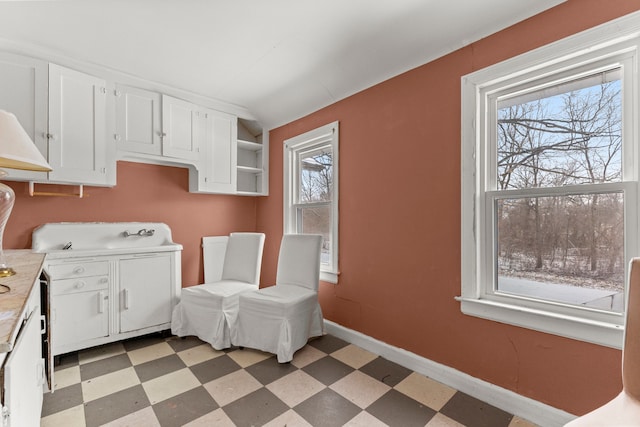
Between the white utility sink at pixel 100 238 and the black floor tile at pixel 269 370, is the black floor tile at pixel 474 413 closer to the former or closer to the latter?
the black floor tile at pixel 269 370

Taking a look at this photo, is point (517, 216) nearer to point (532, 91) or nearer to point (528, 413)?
point (532, 91)

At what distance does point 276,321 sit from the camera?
2322 millimetres

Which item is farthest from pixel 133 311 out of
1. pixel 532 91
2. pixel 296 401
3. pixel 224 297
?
pixel 532 91

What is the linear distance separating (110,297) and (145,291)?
0.26m

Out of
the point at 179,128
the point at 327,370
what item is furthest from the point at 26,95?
the point at 327,370

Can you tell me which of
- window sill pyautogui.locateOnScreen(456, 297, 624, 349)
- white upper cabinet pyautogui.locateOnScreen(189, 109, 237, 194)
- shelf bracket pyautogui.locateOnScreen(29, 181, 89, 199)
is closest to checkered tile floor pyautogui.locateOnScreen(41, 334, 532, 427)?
window sill pyautogui.locateOnScreen(456, 297, 624, 349)

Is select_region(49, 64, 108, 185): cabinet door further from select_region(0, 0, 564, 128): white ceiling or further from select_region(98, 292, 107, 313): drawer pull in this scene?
select_region(98, 292, 107, 313): drawer pull

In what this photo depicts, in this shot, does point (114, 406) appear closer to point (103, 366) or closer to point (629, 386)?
point (103, 366)

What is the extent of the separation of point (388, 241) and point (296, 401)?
1.32m

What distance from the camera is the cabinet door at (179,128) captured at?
2848mm

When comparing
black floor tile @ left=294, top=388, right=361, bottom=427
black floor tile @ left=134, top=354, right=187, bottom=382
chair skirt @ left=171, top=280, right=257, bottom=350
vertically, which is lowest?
black floor tile @ left=294, top=388, right=361, bottom=427

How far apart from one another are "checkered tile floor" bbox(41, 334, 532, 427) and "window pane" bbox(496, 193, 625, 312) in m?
0.79

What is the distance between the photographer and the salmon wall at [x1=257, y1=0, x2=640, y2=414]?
155 centimetres

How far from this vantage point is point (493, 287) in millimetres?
1876
